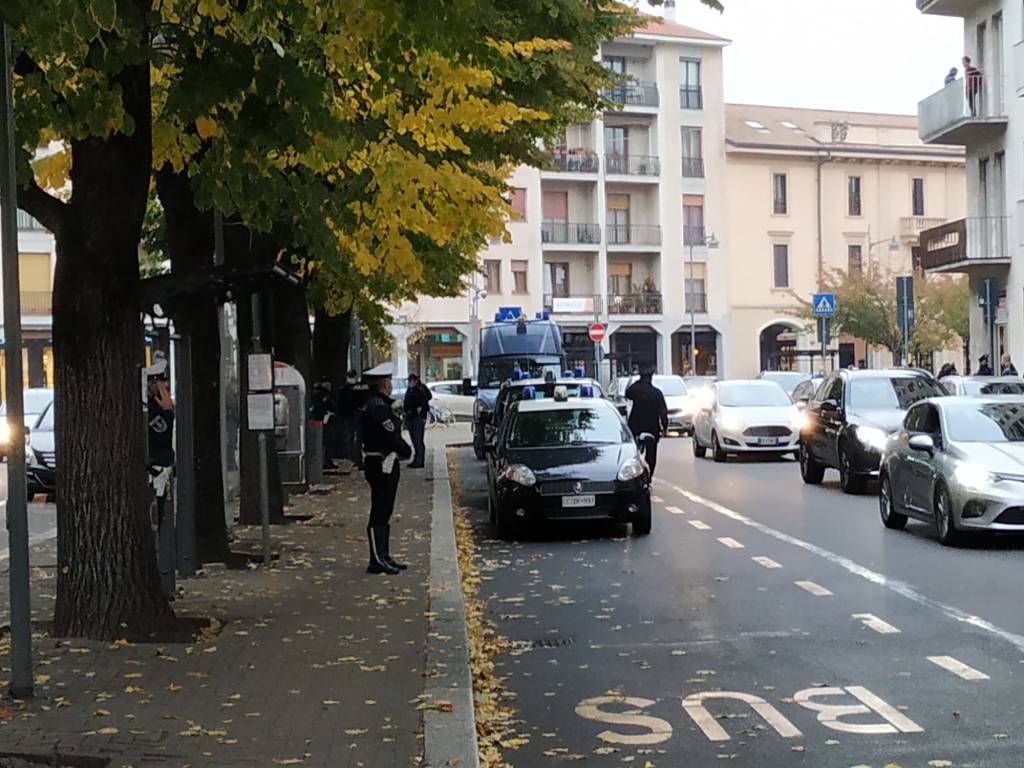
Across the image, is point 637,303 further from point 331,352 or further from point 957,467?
point 957,467

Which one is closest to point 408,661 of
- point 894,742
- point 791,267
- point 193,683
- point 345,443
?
point 193,683

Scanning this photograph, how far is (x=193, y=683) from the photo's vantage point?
27.9 feet

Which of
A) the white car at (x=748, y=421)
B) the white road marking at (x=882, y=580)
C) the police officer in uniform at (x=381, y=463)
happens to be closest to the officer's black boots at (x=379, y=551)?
the police officer in uniform at (x=381, y=463)

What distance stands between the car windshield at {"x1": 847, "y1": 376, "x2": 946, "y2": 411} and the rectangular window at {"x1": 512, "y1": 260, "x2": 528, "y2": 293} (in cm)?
4792

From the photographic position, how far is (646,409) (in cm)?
2306

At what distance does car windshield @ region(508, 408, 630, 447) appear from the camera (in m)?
17.9

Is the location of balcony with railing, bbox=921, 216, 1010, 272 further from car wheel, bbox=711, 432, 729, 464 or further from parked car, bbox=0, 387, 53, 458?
parked car, bbox=0, 387, 53, 458

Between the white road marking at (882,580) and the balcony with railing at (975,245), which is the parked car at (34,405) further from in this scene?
the balcony with railing at (975,245)

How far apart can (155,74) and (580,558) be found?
20.3 feet

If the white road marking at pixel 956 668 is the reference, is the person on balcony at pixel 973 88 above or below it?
above

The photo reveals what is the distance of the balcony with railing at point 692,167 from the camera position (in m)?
73.0

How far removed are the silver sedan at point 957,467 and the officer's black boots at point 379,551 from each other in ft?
18.3

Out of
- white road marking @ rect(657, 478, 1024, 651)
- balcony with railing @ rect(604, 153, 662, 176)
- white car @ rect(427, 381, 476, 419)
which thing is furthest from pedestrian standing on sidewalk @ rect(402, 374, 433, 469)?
balcony with railing @ rect(604, 153, 662, 176)

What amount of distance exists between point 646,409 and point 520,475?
259 inches
